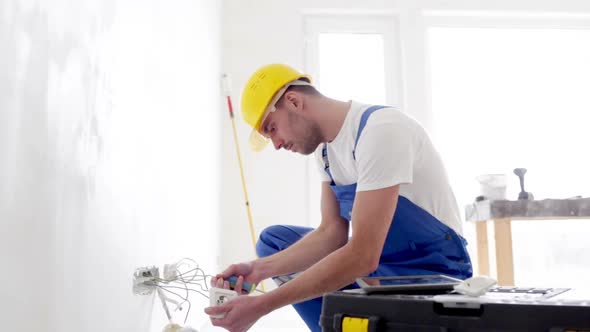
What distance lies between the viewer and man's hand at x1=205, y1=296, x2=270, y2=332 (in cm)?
121

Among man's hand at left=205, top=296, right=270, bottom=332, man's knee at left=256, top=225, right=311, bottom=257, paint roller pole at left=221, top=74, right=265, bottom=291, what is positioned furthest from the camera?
paint roller pole at left=221, top=74, right=265, bottom=291

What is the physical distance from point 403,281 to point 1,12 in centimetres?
88

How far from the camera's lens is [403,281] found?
3.79ft

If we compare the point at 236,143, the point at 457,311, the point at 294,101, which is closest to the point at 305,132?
the point at 294,101

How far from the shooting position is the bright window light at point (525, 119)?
392 centimetres

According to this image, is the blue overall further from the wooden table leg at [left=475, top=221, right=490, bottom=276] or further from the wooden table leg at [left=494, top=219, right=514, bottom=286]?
the wooden table leg at [left=475, top=221, right=490, bottom=276]

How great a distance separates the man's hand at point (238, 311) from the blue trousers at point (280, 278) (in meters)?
0.42

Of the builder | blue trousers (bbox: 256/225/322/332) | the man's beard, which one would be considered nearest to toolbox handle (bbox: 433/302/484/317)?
the builder

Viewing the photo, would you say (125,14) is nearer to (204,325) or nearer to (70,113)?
(70,113)

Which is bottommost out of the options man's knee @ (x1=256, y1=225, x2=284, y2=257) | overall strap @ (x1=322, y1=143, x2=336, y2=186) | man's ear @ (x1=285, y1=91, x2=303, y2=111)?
man's knee @ (x1=256, y1=225, x2=284, y2=257)

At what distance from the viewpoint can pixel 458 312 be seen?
837 millimetres

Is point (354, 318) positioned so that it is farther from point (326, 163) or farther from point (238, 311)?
point (326, 163)

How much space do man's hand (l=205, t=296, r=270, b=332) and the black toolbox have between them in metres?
0.29

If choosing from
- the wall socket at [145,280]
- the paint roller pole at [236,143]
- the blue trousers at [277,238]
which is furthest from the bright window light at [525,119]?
the wall socket at [145,280]
